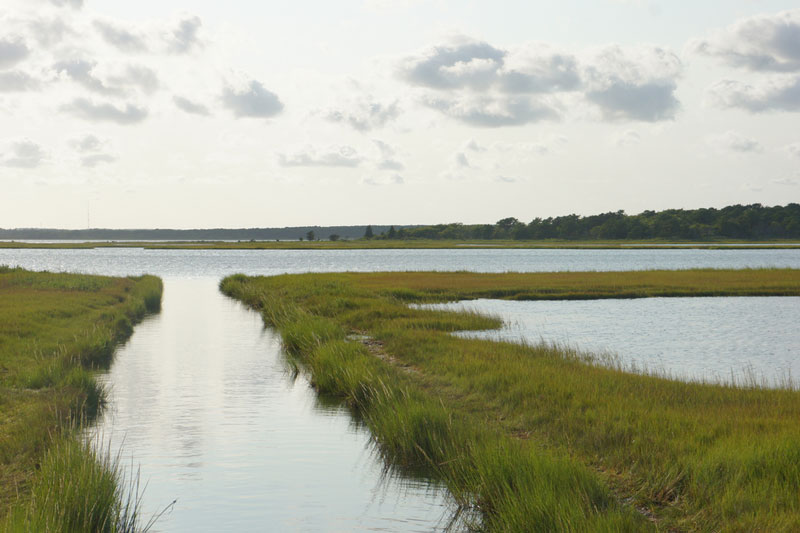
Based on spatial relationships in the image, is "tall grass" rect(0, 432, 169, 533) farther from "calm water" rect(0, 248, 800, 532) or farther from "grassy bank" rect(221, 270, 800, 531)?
"grassy bank" rect(221, 270, 800, 531)

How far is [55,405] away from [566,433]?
33.6 feet

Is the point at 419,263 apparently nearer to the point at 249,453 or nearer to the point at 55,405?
the point at 249,453

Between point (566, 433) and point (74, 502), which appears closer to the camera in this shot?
point (74, 502)

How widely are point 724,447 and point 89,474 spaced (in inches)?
374

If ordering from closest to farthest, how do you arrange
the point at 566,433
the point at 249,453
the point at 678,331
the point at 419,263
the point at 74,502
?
the point at 74,502, the point at 566,433, the point at 249,453, the point at 678,331, the point at 419,263

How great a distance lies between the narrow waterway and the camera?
1148 centimetres

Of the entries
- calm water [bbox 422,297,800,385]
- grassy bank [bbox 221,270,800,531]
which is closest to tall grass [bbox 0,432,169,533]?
grassy bank [bbox 221,270,800,531]

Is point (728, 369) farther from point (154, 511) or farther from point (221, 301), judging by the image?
point (221, 301)

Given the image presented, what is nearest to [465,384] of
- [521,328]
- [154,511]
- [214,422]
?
[214,422]

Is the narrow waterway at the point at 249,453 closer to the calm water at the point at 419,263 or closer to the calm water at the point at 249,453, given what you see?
the calm water at the point at 249,453

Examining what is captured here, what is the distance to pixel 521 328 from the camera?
115ft

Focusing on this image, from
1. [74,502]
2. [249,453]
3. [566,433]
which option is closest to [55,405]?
[249,453]

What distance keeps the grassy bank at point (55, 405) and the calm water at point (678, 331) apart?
50.0 ft

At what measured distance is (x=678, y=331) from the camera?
111ft
